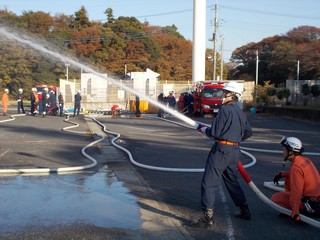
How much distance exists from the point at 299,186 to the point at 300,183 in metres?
0.05

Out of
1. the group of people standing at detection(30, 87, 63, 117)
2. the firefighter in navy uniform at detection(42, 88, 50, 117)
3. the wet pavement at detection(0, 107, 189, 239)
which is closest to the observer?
the wet pavement at detection(0, 107, 189, 239)

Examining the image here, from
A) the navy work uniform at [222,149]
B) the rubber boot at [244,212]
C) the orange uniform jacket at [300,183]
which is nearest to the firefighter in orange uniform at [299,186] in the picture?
the orange uniform jacket at [300,183]

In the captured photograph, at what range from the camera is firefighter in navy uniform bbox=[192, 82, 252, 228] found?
5598 mm

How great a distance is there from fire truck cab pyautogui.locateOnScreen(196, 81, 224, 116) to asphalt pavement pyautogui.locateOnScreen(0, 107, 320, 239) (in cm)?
1482

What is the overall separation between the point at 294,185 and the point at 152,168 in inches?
159

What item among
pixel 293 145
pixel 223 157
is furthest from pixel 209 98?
pixel 223 157

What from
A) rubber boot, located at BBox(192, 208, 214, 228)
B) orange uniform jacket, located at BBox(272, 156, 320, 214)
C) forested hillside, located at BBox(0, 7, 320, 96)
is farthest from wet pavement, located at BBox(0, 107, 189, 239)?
forested hillside, located at BBox(0, 7, 320, 96)

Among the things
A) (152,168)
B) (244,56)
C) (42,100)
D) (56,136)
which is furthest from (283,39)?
(152,168)

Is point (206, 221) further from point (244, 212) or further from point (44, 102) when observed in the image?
point (44, 102)

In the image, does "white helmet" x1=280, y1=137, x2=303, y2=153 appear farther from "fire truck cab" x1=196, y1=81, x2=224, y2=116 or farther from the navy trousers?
"fire truck cab" x1=196, y1=81, x2=224, y2=116

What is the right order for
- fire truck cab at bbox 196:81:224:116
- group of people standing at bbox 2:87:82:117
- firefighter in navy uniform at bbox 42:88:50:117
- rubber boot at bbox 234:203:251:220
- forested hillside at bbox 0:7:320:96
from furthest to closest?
forested hillside at bbox 0:7:320:96
fire truck cab at bbox 196:81:224:116
group of people standing at bbox 2:87:82:117
firefighter in navy uniform at bbox 42:88:50:117
rubber boot at bbox 234:203:251:220

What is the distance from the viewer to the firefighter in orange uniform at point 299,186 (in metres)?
5.71

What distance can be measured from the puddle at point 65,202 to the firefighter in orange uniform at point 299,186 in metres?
2.06

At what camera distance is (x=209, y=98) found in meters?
28.2
